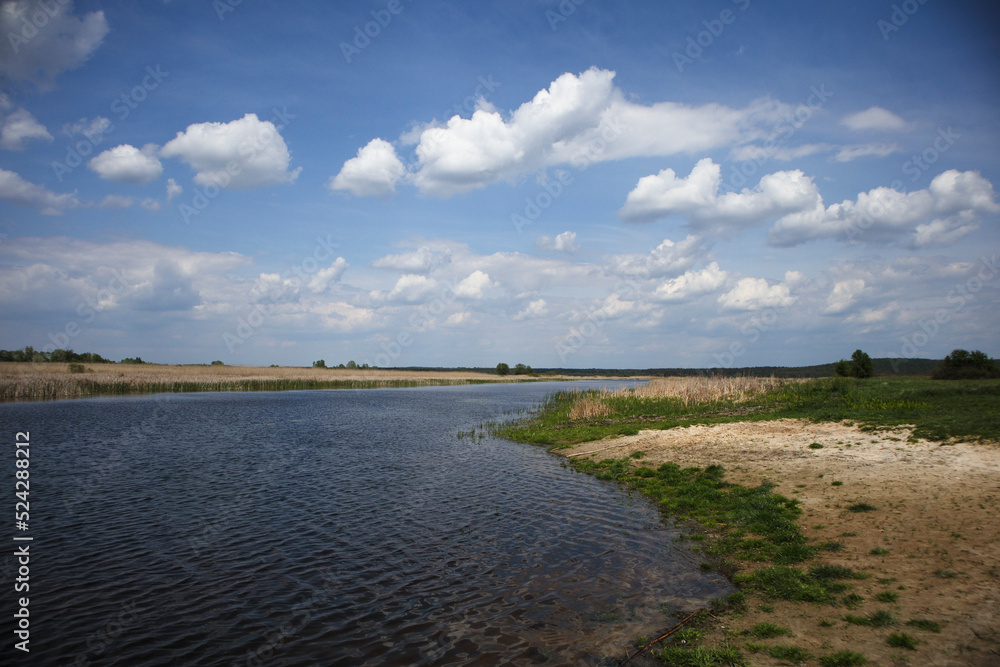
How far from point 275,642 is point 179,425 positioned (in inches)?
1217

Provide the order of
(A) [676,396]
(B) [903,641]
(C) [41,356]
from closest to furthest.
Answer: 1. (B) [903,641]
2. (A) [676,396]
3. (C) [41,356]

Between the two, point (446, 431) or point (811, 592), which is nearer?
point (811, 592)

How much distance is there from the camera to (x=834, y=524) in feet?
37.5

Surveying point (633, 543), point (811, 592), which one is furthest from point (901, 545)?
point (633, 543)

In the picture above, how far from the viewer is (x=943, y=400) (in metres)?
26.3

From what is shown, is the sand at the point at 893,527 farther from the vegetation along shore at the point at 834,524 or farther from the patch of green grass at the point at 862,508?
the patch of green grass at the point at 862,508

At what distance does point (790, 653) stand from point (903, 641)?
5.05 ft

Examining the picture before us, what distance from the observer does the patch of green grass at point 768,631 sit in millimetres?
7320

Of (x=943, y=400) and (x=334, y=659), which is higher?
(x=943, y=400)

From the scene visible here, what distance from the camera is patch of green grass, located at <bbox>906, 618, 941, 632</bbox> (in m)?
6.88

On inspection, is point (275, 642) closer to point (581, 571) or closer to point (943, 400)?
point (581, 571)

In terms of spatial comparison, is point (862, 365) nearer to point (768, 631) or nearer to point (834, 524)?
point (834, 524)

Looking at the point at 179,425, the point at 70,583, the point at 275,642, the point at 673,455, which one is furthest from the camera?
the point at 179,425

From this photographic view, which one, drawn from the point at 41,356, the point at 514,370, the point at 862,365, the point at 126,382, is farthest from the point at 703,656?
the point at 514,370
